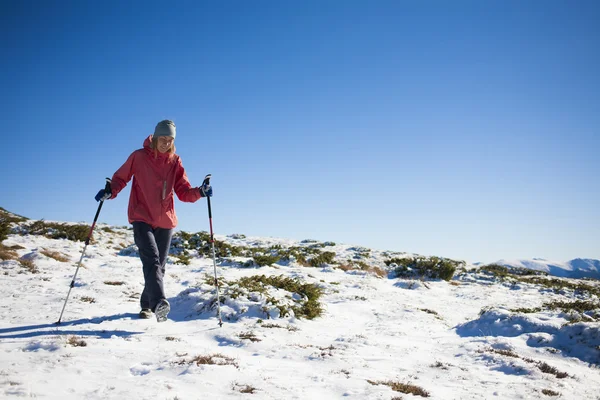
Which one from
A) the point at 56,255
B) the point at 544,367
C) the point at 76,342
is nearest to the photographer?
the point at 76,342

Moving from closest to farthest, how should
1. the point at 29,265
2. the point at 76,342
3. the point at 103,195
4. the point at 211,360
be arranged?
the point at 211,360 → the point at 76,342 → the point at 103,195 → the point at 29,265

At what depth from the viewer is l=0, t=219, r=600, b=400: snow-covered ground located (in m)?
3.88

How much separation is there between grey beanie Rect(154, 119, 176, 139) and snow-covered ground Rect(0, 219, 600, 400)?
3.46m

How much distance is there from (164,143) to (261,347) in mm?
4012

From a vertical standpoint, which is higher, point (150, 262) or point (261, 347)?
point (150, 262)

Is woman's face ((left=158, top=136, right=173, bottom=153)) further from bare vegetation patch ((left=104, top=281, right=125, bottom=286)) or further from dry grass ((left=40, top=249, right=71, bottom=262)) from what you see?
dry grass ((left=40, top=249, right=71, bottom=262))

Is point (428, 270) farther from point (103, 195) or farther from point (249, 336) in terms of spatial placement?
point (103, 195)

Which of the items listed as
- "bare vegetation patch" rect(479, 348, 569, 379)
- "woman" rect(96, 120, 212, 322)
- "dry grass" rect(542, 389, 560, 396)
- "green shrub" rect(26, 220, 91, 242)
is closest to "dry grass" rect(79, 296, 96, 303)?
"woman" rect(96, 120, 212, 322)

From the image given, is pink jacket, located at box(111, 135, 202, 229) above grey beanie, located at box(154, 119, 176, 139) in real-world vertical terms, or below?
below

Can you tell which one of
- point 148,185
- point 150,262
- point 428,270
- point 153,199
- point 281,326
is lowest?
point 281,326

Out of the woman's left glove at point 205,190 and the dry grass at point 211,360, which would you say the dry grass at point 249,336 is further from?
the woman's left glove at point 205,190

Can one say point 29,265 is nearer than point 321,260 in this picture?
Yes

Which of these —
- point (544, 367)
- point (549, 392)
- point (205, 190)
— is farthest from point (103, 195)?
point (544, 367)

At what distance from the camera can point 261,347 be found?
570 centimetres
